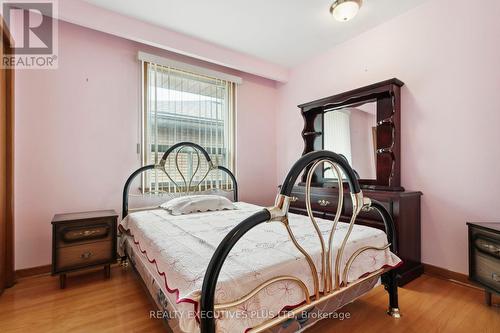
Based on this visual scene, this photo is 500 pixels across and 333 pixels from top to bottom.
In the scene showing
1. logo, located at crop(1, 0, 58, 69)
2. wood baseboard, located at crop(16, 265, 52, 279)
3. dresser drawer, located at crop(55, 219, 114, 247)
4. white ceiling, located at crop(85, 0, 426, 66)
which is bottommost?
wood baseboard, located at crop(16, 265, 52, 279)

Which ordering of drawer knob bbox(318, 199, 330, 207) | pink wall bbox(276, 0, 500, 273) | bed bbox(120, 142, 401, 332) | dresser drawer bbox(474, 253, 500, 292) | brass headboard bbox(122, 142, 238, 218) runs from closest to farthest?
bed bbox(120, 142, 401, 332) < dresser drawer bbox(474, 253, 500, 292) < pink wall bbox(276, 0, 500, 273) < drawer knob bbox(318, 199, 330, 207) < brass headboard bbox(122, 142, 238, 218)

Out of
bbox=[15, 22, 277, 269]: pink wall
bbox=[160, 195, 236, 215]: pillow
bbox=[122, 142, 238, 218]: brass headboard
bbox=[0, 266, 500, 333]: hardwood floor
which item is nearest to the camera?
bbox=[0, 266, 500, 333]: hardwood floor

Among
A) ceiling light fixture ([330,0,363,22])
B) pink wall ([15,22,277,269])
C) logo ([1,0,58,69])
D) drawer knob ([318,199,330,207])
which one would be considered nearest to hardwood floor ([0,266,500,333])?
pink wall ([15,22,277,269])

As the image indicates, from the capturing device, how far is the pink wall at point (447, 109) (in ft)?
6.35

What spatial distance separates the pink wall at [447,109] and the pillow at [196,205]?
75.6 inches

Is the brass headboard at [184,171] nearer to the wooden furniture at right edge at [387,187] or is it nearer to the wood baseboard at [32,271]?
the wood baseboard at [32,271]

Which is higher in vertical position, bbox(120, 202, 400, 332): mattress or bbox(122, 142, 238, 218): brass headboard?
bbox(122, 142, 238, 218): brass headboard

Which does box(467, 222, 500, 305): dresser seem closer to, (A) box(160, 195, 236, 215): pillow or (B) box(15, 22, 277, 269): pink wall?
(A) box(160, 195, 236, 215): pillow

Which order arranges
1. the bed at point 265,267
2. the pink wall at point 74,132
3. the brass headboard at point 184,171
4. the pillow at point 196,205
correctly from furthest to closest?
the brass headboard at point 184,171
the pillow at point 196,205
the pink wall at point 74,132
the bed at point 265,267

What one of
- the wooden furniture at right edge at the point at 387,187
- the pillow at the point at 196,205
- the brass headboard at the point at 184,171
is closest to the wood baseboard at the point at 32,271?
the brass headboard at the point at 184,171

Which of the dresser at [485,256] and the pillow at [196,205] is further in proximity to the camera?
the pillow at [196,205]

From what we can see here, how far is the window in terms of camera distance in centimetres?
278

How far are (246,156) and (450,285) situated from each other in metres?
2.63

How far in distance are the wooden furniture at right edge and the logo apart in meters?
2.75
